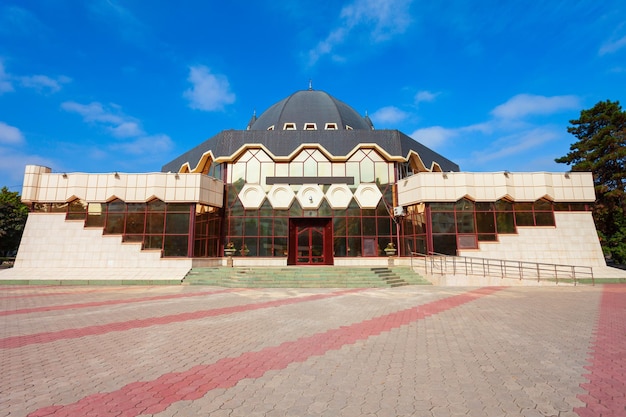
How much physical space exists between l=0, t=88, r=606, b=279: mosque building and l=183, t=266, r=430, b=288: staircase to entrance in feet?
7.44

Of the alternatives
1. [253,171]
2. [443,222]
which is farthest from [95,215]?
[443,222]

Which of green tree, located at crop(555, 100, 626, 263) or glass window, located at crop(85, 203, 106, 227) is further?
green tree, located at crop(555, 100, 626, 263)

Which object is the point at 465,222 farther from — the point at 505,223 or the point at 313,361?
the point at 313,361

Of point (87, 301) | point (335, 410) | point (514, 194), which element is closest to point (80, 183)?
point (87, 301)

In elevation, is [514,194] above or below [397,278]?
above

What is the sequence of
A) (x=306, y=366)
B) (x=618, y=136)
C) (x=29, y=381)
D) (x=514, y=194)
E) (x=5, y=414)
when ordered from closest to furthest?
(x=5, y=414)
(x=29, y=381)
(x=306, y=366)
(x=514, y=194)
(x=618, y=136)

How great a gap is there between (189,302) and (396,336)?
7890mm

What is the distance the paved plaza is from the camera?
12.3ft

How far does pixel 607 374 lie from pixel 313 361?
4.25 meters

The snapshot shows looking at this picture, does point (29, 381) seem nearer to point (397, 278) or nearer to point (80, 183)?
point (397, 278)

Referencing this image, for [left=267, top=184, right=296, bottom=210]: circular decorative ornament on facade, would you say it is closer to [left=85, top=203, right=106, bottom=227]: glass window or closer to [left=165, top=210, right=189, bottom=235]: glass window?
[left=165, top=210, right=189, bottom=235]: glass window

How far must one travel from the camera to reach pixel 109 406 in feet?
12.1

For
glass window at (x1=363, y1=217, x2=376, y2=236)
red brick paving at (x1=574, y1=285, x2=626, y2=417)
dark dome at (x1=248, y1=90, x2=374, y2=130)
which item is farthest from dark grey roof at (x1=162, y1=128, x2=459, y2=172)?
red brick paving at (x1=574, y1=285, x2=626, y2=417)

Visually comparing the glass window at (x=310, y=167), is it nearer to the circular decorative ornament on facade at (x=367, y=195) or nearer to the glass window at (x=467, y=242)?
the circular decorative ornament on facade at (x=367, y=195)
